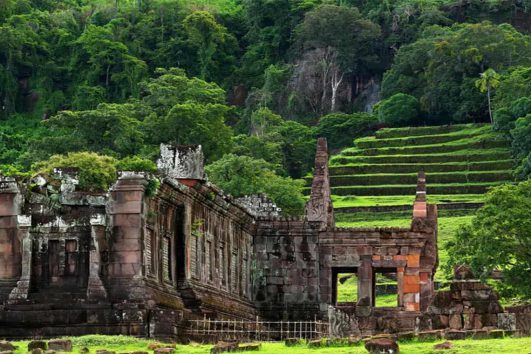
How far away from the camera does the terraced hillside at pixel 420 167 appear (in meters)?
113

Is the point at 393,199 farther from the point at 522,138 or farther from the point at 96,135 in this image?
the point at 96,135

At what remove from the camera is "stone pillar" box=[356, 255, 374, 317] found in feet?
195

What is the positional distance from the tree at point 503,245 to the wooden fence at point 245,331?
758cm

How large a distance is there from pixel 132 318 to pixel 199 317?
15.8 ft

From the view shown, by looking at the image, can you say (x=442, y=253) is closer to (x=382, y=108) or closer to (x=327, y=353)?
(x=327, y=353)

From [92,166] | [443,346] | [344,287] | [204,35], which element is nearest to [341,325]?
[443,346]

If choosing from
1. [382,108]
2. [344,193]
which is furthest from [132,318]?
[382,108]

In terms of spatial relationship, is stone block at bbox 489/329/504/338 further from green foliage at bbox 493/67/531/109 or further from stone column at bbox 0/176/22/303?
green foliage at bbox 493/67/531/109

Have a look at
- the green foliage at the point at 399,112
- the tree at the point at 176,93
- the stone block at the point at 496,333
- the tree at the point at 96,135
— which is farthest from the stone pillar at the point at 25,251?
the green foliage at the point at 399,112

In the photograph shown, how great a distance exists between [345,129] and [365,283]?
9237 centimetres

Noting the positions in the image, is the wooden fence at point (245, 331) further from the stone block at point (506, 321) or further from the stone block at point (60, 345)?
the stone block at point (60, 345)

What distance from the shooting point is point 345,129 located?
15188 cm

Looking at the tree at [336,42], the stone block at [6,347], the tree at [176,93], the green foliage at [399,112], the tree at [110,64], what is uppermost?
the tree at [336,42]

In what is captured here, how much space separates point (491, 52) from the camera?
504 ft
